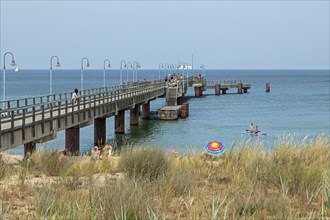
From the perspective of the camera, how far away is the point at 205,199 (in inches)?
299

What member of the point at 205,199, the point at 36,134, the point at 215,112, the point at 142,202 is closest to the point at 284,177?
the point at 205,199

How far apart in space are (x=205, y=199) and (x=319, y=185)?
1809 mm

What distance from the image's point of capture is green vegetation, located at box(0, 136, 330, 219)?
252 inches

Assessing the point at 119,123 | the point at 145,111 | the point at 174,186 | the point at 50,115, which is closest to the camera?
the point at 174,186

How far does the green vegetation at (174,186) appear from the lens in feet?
21.0

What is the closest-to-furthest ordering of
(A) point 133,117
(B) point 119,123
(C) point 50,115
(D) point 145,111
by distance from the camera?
(C) point 50,115
(B) point 119,123
(A) point 133,117
(D) point 145,111

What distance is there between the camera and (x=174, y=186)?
820 cm

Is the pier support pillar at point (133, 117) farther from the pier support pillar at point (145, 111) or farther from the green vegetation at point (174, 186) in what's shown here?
the green vegetation at point (174, 186)

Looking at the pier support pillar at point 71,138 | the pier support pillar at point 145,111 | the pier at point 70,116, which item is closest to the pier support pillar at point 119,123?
the pier at point 70,116

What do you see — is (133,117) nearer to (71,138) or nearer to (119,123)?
(119,123)

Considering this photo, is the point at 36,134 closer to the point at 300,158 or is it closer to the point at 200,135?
the point at 300,158

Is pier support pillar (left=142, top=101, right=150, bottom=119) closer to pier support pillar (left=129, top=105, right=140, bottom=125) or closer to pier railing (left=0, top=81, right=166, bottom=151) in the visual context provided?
pier support pillar (left=129, top=105, right=140, bottom=125)

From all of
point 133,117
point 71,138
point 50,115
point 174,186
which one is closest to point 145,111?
point 133,117

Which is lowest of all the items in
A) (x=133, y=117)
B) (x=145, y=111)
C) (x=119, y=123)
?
(x=119, y=123)
